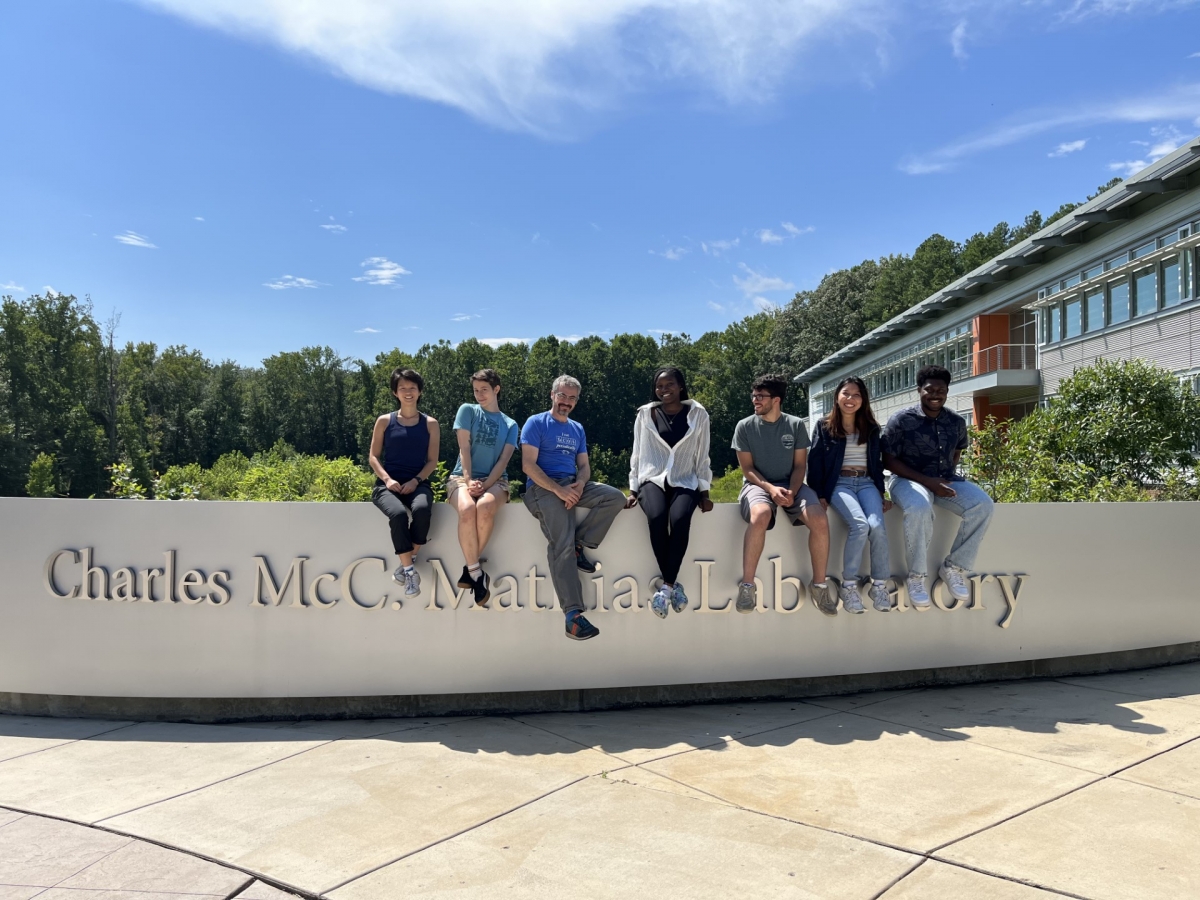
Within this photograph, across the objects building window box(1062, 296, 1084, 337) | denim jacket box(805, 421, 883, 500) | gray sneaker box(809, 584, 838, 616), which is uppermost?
building window box(1062, 296, 1084, 337)

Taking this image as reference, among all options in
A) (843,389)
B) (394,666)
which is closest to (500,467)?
(394,666)

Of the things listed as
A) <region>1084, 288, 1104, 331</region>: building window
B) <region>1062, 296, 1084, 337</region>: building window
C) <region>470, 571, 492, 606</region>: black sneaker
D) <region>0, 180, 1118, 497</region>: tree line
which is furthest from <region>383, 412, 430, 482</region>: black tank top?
<region>0, 180, 1118, 497</region>: tree line

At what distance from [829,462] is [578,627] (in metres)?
1.99

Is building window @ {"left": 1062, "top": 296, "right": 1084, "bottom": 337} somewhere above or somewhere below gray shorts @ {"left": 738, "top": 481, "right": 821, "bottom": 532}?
above

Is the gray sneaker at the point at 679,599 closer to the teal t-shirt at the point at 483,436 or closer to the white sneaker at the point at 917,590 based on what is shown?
the teal t-shirt at the point at 483,436

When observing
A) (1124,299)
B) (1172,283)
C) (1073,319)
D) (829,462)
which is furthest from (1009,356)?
(829,462)

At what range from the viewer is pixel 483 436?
18.7ft

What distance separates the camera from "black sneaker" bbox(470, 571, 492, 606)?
5508 millimetres

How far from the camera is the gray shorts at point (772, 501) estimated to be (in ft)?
18.4

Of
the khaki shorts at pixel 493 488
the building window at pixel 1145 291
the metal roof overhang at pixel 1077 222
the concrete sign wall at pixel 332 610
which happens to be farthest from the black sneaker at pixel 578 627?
the building window at pixel 1145 291

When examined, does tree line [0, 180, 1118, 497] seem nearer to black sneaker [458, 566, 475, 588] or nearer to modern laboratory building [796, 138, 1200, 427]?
modern laboratory building [796, 138, 1200, 427]

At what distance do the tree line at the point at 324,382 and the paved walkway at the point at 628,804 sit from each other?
49.4m

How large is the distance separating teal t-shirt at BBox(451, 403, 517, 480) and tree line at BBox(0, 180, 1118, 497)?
49003 mm

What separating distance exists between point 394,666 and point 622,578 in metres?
1.55
